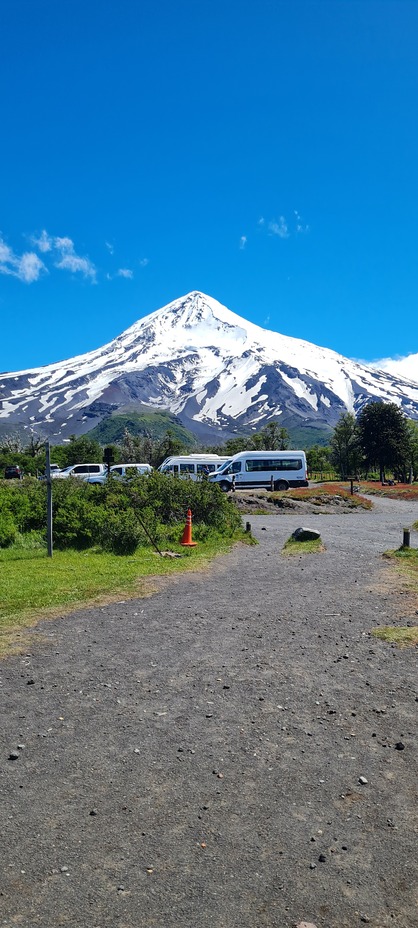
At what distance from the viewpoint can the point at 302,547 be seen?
16.9 meters

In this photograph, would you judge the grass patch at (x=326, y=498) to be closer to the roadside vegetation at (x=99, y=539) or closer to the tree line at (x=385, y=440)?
the roadside vegetation at (x=99, y=539)

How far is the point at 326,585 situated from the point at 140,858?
8555 millimetres

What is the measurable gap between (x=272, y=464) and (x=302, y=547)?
81.1 ft

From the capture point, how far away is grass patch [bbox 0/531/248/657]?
9164mm

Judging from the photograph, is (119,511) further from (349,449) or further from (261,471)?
(349,449)

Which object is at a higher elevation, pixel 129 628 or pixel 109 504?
pixel 109 504

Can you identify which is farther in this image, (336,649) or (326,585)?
(326,585)

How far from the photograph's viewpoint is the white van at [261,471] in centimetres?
4078

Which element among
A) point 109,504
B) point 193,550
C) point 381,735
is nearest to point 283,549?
point 193,550

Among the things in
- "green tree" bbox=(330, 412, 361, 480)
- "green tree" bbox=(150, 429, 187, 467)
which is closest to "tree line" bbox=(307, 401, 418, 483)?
"green tree" bbox=(330, 412, 361, 480)

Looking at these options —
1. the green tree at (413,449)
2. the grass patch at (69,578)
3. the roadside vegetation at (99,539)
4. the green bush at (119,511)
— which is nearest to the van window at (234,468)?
the green bush at (119,511)

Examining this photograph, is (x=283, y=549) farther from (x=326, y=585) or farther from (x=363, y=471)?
(x=363, y=471)

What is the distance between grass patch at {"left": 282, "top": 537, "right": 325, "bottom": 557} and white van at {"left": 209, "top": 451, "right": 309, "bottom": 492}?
73.0ft

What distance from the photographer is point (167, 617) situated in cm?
→ 930
